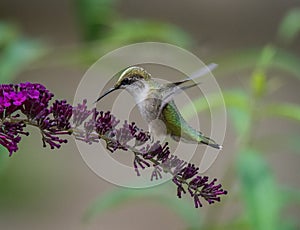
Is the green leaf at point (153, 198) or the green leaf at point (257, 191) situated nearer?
the green leaf at point (257, 191)

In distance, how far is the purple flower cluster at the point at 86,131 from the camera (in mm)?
687

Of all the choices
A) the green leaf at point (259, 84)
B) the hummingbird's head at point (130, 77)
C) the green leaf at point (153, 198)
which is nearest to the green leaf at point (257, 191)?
the green leaf at point (259, 84)

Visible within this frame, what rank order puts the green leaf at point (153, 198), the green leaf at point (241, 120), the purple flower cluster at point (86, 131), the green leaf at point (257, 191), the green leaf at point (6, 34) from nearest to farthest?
the purple flower cluster at point (86, 131) < the green leaf at point (257, 191) < the green leaf at point (241, 120) < the green leaf at point (153, 198) < the green leaf at point (6, 34)

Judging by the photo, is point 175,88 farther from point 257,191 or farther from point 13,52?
point 13,52

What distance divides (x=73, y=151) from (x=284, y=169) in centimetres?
129

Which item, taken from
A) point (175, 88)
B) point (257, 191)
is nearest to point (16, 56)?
point (257, 191)

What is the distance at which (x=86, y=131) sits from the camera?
698 mm

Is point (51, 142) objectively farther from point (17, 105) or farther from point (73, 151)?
point (73, 151)

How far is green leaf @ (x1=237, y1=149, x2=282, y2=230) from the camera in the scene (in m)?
1.17

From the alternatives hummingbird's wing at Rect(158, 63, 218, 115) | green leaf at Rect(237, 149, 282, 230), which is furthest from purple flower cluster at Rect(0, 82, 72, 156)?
green leaf at Rect(237, 149, 282, 230)

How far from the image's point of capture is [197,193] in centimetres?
69

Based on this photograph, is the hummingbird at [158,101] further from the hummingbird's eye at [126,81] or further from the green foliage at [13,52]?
the green foliage at [13,52]

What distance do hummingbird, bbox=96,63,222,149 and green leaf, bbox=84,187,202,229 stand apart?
585 mm

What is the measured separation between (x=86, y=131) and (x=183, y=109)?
673 mm
